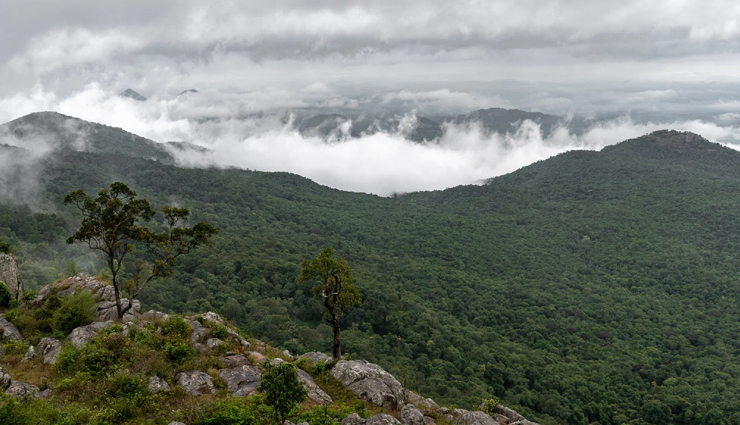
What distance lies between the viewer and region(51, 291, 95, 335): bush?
23.4 meters

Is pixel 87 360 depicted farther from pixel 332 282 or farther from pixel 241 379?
pixel 332 282

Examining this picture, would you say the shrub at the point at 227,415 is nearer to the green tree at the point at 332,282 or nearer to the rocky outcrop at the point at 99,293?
the green tree at the point at 332,282

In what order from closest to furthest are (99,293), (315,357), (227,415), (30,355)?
(227,415), (30,355), (315,357), (99,293)

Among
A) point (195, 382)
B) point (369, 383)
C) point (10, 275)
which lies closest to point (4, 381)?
point (195, 382)

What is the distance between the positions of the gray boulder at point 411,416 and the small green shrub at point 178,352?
11302mm

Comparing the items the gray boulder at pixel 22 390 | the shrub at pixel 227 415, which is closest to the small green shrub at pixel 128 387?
the gray boulder at pixel 22 390

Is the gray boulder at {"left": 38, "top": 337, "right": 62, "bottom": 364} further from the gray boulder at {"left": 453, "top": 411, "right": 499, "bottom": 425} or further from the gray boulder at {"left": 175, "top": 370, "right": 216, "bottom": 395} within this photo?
the gray boulder at {"left": 453, "top": 411, "right": 499, "bottom": 425}

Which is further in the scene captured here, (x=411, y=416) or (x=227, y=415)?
(x=411, y=416)

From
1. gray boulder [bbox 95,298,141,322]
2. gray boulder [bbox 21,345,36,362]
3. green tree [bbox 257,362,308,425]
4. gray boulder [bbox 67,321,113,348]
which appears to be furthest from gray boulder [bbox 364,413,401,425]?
gray boulder [bbox 21,345,36,362]

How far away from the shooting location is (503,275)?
10719cm

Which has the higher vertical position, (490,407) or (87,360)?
(87,360)

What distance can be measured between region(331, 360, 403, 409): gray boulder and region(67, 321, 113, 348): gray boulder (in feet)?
43.9

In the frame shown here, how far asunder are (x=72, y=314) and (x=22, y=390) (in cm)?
851

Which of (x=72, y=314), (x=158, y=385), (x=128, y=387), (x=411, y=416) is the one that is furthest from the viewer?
(x=72, y=314)
